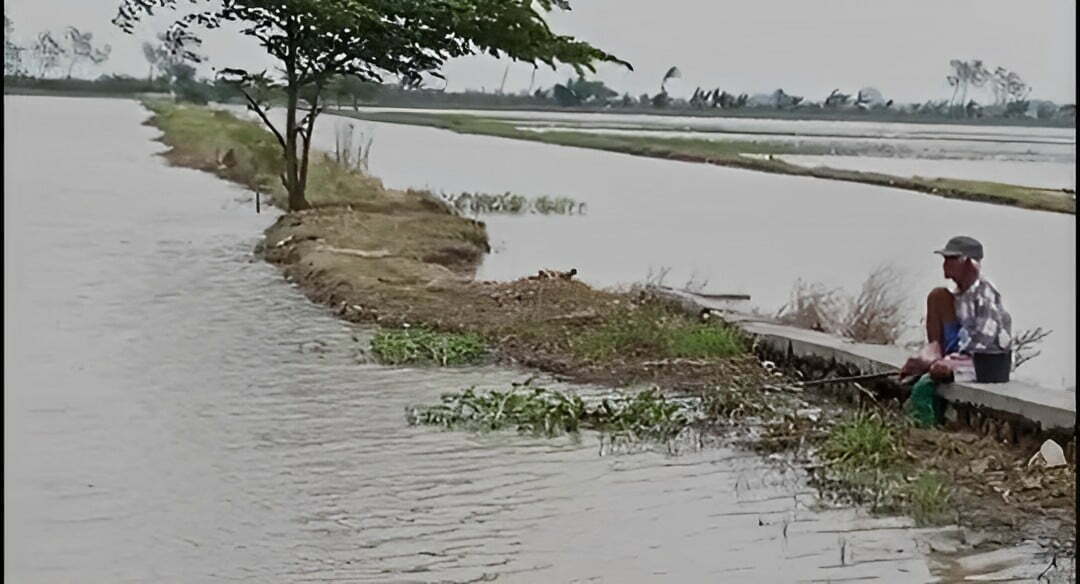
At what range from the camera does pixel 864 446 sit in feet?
9.68

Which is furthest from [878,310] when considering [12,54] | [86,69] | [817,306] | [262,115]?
[12,54]

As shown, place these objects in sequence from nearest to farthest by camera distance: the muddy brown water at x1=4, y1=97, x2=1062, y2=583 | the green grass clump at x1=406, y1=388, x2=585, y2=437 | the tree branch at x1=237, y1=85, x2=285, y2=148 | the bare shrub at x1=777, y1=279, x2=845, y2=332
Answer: the muddy brown water at x1=4, y1=97, x2=1062, y2=583 < the green grass clump at x1=406, y1=388, x2=585, y2=437 < the tree branch at x1=237, y1=85, x2=285, y2=148 < the bare shrub at x1=777, y1=279, x2=845, y2=332

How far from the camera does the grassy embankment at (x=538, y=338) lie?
289 cm

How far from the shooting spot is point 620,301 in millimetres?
3775

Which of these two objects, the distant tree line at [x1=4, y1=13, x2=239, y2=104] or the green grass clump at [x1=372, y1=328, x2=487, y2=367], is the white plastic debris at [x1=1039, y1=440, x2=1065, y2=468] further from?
the distant tree line at [x1=4, y1=13, x2=239, y2=104]

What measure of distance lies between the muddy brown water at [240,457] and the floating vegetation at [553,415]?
0.07 metres

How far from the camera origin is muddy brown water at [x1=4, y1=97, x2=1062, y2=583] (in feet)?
8.29

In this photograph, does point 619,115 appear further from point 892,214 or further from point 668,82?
point 892,214

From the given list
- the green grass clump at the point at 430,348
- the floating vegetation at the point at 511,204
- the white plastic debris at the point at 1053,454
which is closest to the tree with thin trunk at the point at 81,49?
the floating vegetation at the point at 511,204

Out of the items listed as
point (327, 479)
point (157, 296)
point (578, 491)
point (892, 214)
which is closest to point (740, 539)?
point (578, 491)

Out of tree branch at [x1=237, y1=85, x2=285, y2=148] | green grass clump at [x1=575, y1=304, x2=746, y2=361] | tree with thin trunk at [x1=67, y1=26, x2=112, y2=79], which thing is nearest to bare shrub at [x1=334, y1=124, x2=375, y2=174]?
tree branch at [x1=237, y1=85, x2=285, y2=148]

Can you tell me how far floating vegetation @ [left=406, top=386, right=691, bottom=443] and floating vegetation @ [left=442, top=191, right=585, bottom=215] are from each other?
1.59 feet

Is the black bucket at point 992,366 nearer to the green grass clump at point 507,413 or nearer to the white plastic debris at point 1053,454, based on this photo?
the white plastic debris at point 1053,454

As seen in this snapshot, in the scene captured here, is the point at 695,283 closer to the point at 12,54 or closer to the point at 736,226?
the point at 736,226
